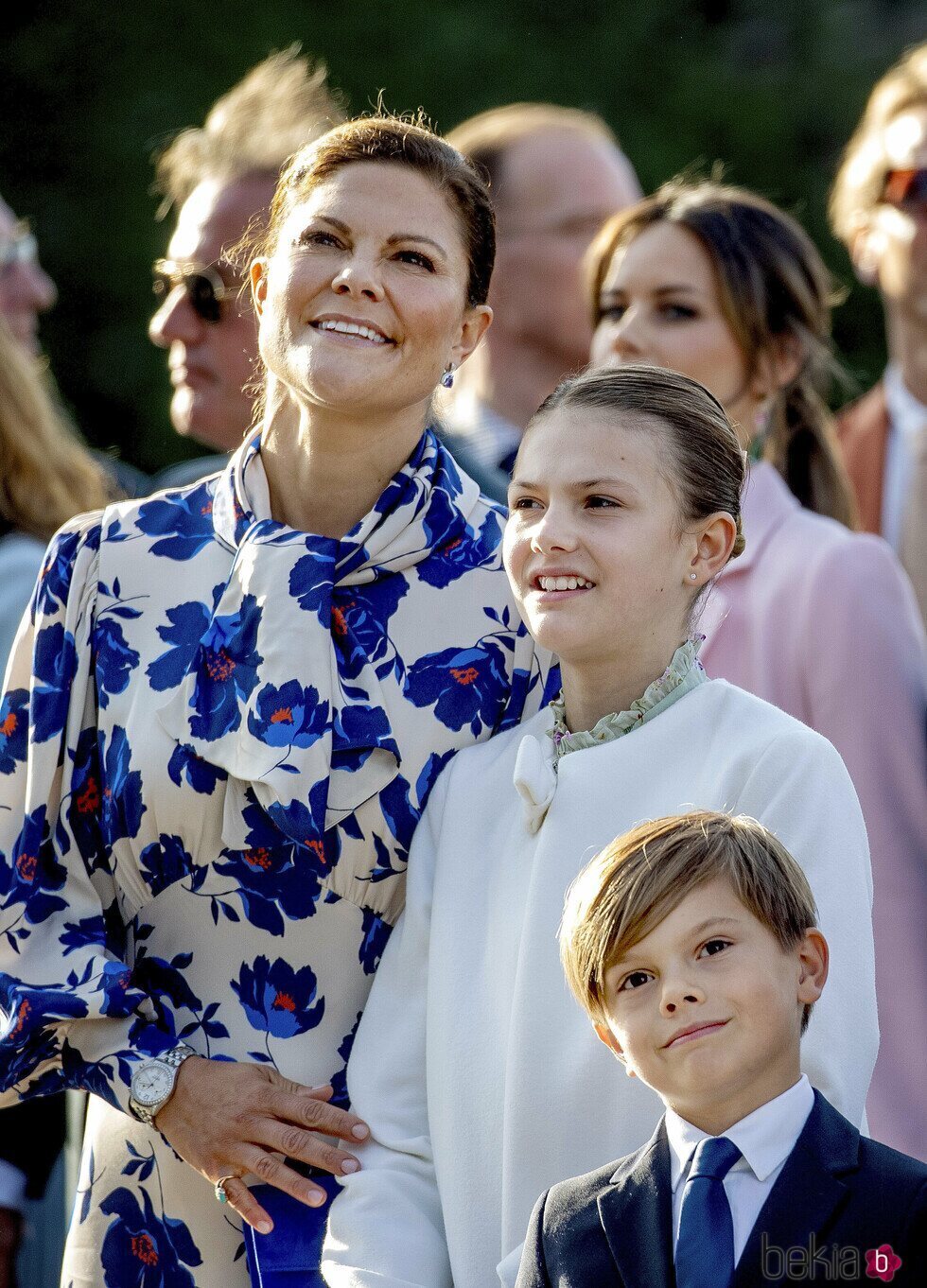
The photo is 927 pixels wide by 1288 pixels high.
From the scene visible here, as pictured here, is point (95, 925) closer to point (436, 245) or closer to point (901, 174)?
point (436, 245)

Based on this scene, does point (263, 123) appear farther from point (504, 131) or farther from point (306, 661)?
point (306, 661)

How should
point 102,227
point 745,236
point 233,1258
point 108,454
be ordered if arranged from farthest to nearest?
point 102,227 → point 108,454 → point 745,236 → point 233,1258

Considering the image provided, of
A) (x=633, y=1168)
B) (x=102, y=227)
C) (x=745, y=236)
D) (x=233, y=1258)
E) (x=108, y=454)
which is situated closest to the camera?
(x=633, y=1168)

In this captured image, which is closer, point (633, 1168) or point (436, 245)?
point (633, 1168)

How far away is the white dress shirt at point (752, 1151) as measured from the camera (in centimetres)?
203

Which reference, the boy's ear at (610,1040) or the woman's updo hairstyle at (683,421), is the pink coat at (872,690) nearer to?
the woman's updo hairstyle at (683,421)

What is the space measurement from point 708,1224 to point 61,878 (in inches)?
44.9

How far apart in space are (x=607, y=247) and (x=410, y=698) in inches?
63.9

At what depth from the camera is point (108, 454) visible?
17.2ft

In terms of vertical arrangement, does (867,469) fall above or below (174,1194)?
above

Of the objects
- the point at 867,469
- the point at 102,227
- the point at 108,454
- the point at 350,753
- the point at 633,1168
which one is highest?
the point at 102,227

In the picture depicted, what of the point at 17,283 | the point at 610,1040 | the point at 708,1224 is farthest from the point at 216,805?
the point at 17,283

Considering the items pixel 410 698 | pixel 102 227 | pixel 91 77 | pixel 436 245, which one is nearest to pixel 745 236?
pixel 436 245

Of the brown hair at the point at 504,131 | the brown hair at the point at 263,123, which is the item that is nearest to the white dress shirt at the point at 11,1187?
the brown hair at the point at 263,123
